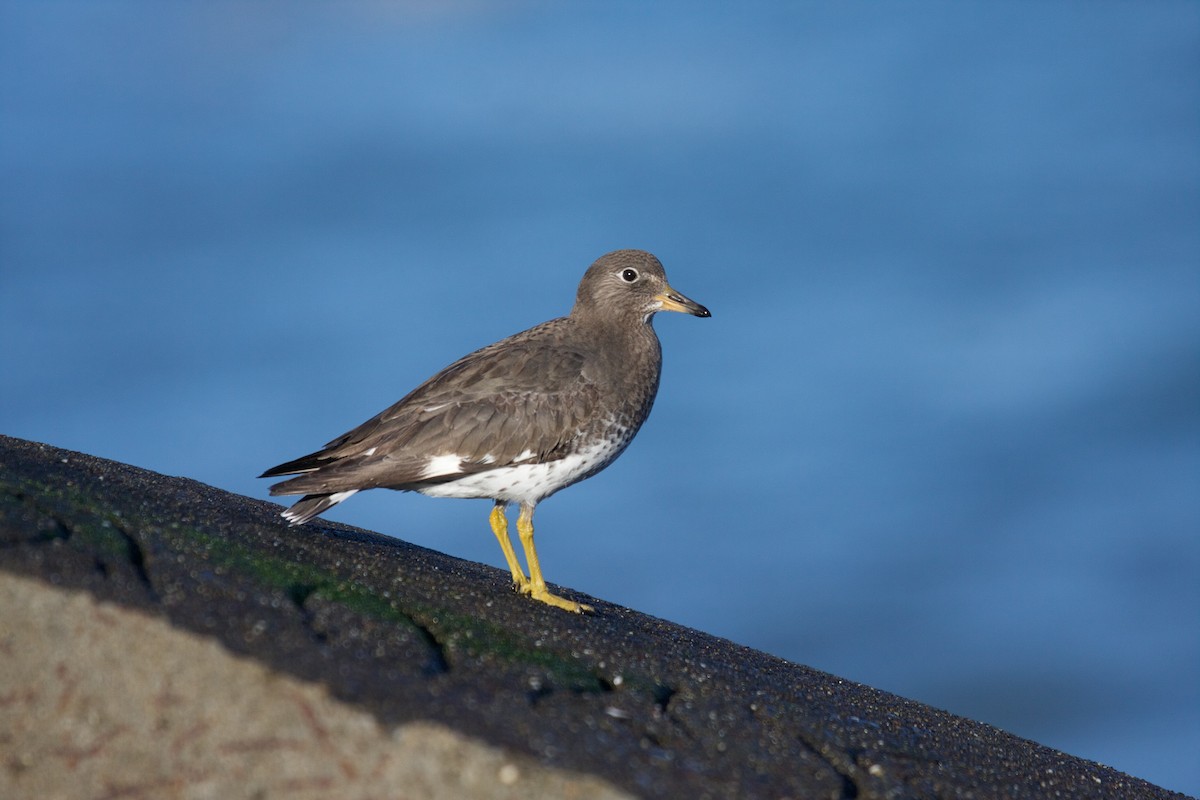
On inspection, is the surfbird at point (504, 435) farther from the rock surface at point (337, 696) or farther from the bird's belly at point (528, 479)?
the rock surface at point (337, 696)

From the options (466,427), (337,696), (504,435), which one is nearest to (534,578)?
(504,435)

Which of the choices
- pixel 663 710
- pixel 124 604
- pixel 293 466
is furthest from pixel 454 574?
pixel 124 604

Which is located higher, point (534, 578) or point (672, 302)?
point (672, 302)

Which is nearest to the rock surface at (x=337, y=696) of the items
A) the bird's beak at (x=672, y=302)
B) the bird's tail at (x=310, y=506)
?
the bird's tail at (x=310, y=506)

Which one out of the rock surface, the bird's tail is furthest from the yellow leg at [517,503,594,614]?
the bird's tail

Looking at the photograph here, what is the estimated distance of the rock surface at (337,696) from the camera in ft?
15.8

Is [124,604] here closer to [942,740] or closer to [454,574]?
[454,574]

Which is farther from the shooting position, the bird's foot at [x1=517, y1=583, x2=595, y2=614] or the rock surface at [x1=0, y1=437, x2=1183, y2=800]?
the bird's foot at [x1=517, y1=583, x2=595, y2=614]

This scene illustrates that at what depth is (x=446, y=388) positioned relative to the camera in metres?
8.91

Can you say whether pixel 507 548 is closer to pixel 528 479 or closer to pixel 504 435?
pixel 528 479

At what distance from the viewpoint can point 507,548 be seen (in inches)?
353

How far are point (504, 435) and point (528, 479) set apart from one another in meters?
0.36

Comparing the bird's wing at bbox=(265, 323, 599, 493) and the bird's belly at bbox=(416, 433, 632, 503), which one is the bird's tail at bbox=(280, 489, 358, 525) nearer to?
the bird's wing at bbox=(265, 323, 599, 493)

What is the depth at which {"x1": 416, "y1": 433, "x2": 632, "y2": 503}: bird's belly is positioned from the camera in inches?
336
